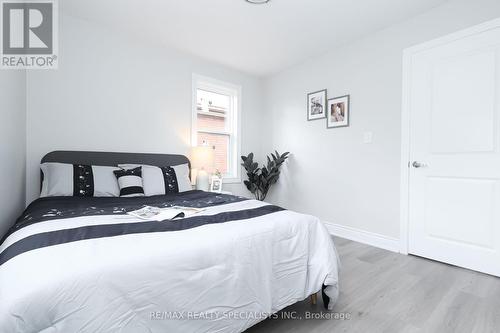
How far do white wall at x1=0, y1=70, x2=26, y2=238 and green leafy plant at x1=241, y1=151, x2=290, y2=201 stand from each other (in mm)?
2689

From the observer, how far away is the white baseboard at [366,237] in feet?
8.98

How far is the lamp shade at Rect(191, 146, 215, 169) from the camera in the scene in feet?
11.0

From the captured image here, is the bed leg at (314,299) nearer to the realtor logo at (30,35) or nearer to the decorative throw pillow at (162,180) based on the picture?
the decorative throw pillow at (162,180)

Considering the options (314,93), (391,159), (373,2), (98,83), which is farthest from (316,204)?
(98,83)

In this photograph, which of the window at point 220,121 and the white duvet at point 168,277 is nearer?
the white duvet at point 168,277

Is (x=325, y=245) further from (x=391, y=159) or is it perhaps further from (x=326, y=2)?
(x=326, y=2)

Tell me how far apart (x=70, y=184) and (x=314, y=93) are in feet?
10.2

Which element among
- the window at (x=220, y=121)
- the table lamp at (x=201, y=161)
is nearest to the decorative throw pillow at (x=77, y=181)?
the table lamp at (x=201, y=161)

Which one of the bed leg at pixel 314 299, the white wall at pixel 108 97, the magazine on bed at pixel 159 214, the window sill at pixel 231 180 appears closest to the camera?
the magazine on bed at pixel 159 214

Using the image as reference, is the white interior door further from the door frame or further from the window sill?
the window sill

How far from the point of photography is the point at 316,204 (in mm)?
3574

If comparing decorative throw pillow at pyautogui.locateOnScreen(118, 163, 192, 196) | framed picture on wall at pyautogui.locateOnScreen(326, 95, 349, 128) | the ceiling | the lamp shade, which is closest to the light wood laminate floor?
decorative throw pillow at pyautogui.locateOnScreen(118, 163, 192, 196)

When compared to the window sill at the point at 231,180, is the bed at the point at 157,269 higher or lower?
lower

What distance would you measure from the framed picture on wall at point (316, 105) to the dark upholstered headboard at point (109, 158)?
193 centimetres
